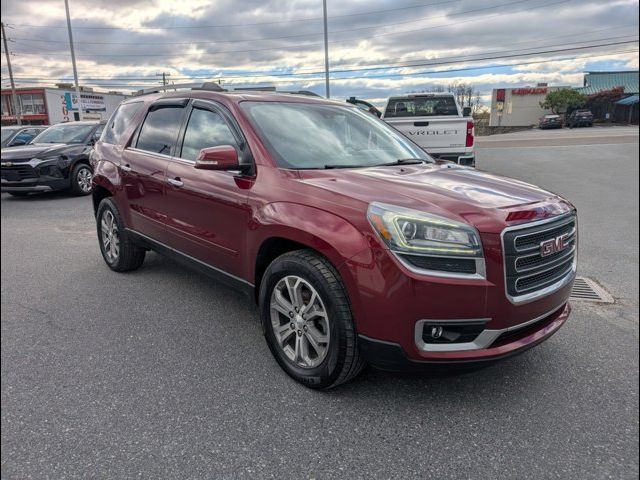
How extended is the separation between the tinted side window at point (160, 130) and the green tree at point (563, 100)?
58411mm

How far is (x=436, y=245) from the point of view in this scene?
7.72 ft

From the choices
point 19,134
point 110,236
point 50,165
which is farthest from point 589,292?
point 19,134

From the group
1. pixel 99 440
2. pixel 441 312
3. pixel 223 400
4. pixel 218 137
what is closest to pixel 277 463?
pixel 223 400

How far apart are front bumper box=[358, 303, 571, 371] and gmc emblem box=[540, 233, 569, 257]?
39 cm

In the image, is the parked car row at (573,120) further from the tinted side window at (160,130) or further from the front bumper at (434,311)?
the front bumper at (434,311)

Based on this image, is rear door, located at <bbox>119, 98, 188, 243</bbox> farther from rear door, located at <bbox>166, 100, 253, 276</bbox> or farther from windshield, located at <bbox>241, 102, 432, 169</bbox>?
windshield, located at <bbox>241, 102, 432, 169</bbox>

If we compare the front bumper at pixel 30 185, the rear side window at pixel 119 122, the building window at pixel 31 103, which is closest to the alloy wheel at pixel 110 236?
the rear side window at pixel 119 122

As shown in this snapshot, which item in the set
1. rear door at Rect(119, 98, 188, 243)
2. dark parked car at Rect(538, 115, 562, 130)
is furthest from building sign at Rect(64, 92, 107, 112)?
dark parked car at Rect(538, 115, 562, 130)

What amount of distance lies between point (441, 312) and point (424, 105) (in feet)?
31.8

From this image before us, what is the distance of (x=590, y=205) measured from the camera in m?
7.40

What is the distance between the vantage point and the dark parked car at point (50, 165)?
33.0 ft

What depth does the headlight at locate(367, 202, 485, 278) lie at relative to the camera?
2.34 metres

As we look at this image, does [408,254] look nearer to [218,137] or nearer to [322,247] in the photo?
[322,247]

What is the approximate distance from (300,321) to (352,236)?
0.71 m
